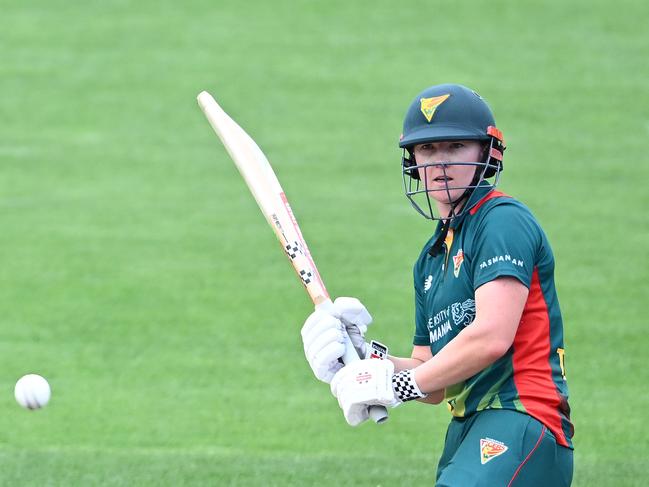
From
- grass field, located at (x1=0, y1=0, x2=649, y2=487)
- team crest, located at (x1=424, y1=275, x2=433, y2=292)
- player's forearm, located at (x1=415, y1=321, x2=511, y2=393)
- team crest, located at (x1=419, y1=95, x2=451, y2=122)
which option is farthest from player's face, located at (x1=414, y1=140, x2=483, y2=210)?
grass field, located at (x1=0, y1=0, x2=649, y2=487)

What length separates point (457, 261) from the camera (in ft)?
15.0

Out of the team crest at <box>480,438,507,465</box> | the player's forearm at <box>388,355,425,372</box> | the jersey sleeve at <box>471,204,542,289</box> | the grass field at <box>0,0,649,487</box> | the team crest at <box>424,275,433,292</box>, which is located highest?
the jersey sleeve at <box>471,204,542,289</box>

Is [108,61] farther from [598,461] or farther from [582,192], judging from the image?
[598,461]

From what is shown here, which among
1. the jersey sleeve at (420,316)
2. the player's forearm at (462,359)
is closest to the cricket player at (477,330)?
the player's forearm at (462,359)

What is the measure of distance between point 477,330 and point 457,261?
42 cm

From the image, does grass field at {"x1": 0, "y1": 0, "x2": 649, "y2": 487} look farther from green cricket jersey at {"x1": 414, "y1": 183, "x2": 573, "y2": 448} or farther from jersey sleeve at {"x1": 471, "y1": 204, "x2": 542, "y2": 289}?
jersey sleeve at {"x1": 471, "y1": 204, "x2": 542, "y2": 289}

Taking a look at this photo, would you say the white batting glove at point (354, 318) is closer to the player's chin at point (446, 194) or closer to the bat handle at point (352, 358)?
the bat handle at point (352, 358)

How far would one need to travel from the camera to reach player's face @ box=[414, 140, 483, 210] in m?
4.61

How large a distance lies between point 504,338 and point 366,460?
3.63 m

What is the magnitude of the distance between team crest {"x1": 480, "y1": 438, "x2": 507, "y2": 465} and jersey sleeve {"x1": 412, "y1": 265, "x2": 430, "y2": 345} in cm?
76

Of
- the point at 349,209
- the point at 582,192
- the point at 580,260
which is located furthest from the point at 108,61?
the point at 580,260

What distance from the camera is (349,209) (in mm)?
14297

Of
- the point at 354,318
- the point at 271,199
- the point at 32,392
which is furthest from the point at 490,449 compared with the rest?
the point at 32,392

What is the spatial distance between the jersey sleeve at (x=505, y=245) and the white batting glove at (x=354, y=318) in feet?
1.82
